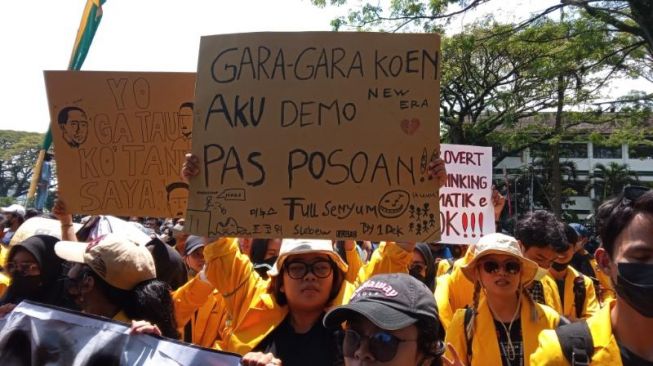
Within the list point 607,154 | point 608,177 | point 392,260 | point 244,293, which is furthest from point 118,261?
point 607,154

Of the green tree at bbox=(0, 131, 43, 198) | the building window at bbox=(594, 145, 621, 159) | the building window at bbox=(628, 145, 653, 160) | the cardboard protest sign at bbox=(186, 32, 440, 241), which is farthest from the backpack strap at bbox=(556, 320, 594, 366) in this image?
the green tree at bbox=(0, 131, 43, 198)

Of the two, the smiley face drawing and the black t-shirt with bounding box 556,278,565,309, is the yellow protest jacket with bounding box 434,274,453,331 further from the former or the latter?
the smiley face drawing

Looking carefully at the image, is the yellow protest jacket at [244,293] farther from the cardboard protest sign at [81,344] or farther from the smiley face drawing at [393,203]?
the cardboard protest sign at [81,344]

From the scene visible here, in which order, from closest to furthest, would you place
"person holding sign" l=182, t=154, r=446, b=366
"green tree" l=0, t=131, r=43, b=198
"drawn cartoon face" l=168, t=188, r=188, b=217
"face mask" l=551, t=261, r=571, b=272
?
1. "person holding sign" l=182, t=154, r=446, b=366
2. "drawn cartoon face" l=168, t=188, r=188, b=217
3. "face mask" l=551, t=261, r=571, b=272
4. "green tree" l=0, t=131, r=43, b=198

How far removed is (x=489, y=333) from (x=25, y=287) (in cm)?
231

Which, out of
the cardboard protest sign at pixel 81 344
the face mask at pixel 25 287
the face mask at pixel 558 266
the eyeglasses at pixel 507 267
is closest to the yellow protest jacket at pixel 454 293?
the eyeglasses at pixel 507 267

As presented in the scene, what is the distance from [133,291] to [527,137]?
2068cm

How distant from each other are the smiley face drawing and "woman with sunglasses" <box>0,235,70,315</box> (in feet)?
5.36

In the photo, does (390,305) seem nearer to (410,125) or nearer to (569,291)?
(410,125)

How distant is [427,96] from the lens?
287 centimetres

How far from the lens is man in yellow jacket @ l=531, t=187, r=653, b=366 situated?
186cm

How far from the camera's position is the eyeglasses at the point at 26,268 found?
129 inches

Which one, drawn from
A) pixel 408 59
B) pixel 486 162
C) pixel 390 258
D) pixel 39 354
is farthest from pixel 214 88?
pixel 486 162

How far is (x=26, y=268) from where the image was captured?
3271 millimetres
